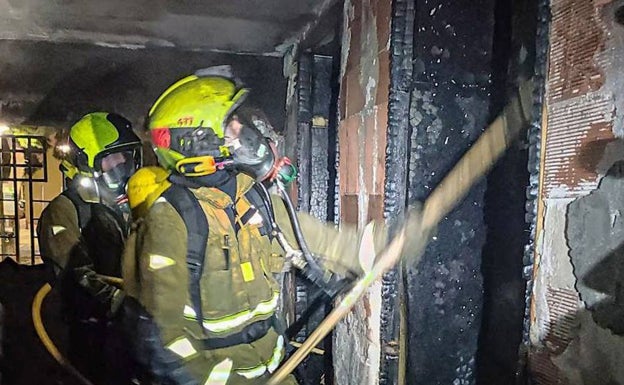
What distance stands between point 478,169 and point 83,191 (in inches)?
77.4

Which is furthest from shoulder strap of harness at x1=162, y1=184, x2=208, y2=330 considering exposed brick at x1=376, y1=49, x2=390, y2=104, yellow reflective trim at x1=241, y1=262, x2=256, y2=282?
exposed brick at x1=376, y1=49, x2=390, y2=104

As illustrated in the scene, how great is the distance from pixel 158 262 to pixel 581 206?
3.79 ft

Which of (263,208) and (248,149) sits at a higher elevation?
(248,149)

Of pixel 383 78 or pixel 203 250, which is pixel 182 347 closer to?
pixel 203 250

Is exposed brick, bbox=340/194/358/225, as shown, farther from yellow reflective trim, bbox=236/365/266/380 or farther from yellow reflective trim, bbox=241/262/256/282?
yellow reflective trim, bbox=236/365/266/380

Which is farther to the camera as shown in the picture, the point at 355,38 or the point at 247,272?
the point at 355,38

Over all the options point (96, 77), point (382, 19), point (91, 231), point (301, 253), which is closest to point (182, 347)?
point (301, 253)

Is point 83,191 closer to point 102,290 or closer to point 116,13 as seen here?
point 102,290

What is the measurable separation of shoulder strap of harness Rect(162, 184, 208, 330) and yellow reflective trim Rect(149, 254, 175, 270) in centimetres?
7

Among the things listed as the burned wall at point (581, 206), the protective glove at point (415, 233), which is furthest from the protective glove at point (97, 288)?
the burned wall at point (581, 206)

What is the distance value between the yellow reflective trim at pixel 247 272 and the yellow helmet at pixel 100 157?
1.29 meters

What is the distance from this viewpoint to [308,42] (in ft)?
9.80

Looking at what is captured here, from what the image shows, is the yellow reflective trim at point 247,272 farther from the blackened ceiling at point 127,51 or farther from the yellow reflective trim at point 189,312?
the blackened ceiling at point 127,51

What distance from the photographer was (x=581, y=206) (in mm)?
1330
